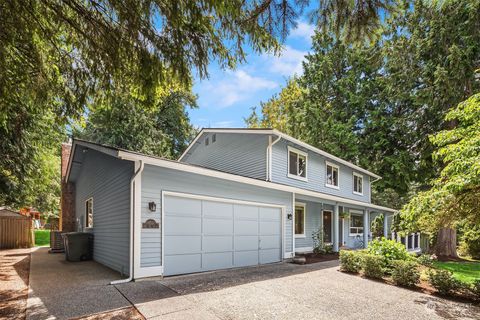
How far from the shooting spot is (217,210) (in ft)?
30.3

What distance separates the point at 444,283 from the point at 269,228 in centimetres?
555

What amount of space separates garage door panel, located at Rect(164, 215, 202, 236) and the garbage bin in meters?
4.97

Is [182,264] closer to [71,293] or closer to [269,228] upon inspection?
[71,293]

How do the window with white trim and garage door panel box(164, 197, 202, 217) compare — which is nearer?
garage door panel box(164, 197, 202, 217)

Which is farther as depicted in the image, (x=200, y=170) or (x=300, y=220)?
(x=300, y=220)

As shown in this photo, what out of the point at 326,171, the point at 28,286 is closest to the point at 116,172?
the point at 28,286

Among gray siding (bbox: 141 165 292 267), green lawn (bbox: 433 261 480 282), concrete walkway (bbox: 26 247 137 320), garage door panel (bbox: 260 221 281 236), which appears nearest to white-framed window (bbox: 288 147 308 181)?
garage door panel (bbox: 260 221 281 236)

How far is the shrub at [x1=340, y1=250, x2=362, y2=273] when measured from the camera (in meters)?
9.03

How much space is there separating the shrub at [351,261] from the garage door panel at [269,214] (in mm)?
2848

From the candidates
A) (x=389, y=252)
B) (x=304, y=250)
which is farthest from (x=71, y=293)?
(x=304, y=250)

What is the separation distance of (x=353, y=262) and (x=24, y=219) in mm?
17246

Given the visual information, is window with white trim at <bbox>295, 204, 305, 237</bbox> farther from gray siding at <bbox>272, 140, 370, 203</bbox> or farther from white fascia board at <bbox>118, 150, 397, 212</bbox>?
white fascia board at <bbox>118, 150, 397, 212</bbox>

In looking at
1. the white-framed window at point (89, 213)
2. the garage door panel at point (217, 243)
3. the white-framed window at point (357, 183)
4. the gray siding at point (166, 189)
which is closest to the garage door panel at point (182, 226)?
the gray siding at point (166, 189)

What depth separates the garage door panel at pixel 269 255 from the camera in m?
10.6
